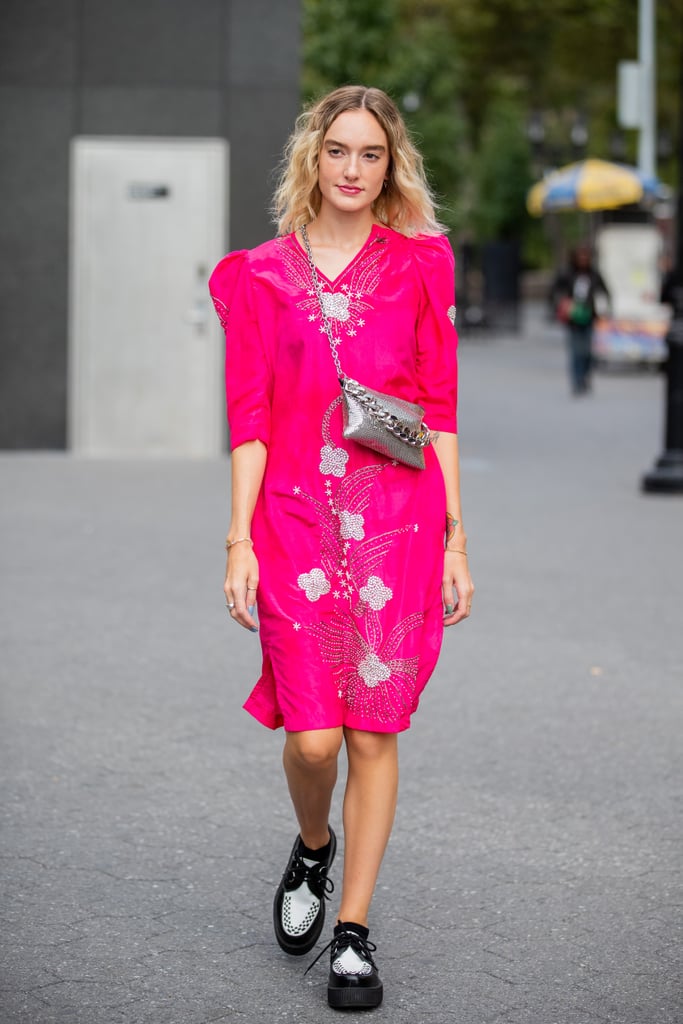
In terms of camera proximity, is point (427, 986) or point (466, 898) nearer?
point (427, 986)

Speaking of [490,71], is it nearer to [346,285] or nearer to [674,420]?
[674,420]

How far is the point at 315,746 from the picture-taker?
4082 millimetres

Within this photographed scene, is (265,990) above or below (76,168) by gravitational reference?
below

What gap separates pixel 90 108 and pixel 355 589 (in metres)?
11.9

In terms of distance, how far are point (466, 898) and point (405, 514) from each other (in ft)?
4.08

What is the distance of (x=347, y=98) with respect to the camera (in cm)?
418

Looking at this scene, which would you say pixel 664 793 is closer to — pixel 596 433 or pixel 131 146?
pixel 131 146

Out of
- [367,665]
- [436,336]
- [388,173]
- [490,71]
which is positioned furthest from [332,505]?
[490,71]

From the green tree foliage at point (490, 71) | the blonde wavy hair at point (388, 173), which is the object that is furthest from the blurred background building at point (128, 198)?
the green tree foliage at point (490, 71)

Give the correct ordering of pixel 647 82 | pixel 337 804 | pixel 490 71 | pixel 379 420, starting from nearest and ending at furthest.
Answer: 1. pixel 379 420
2. pixel 337 804
3. pixel 647 82
4. pixel 490 71

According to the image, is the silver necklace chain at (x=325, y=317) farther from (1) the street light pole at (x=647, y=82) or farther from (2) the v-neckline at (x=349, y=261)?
(1) the street light pole at (x=647, y=82)

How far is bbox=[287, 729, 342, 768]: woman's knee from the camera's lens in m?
4.08

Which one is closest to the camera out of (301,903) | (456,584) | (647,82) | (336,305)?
(336,305)

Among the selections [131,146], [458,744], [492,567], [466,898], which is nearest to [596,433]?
[131,146]
